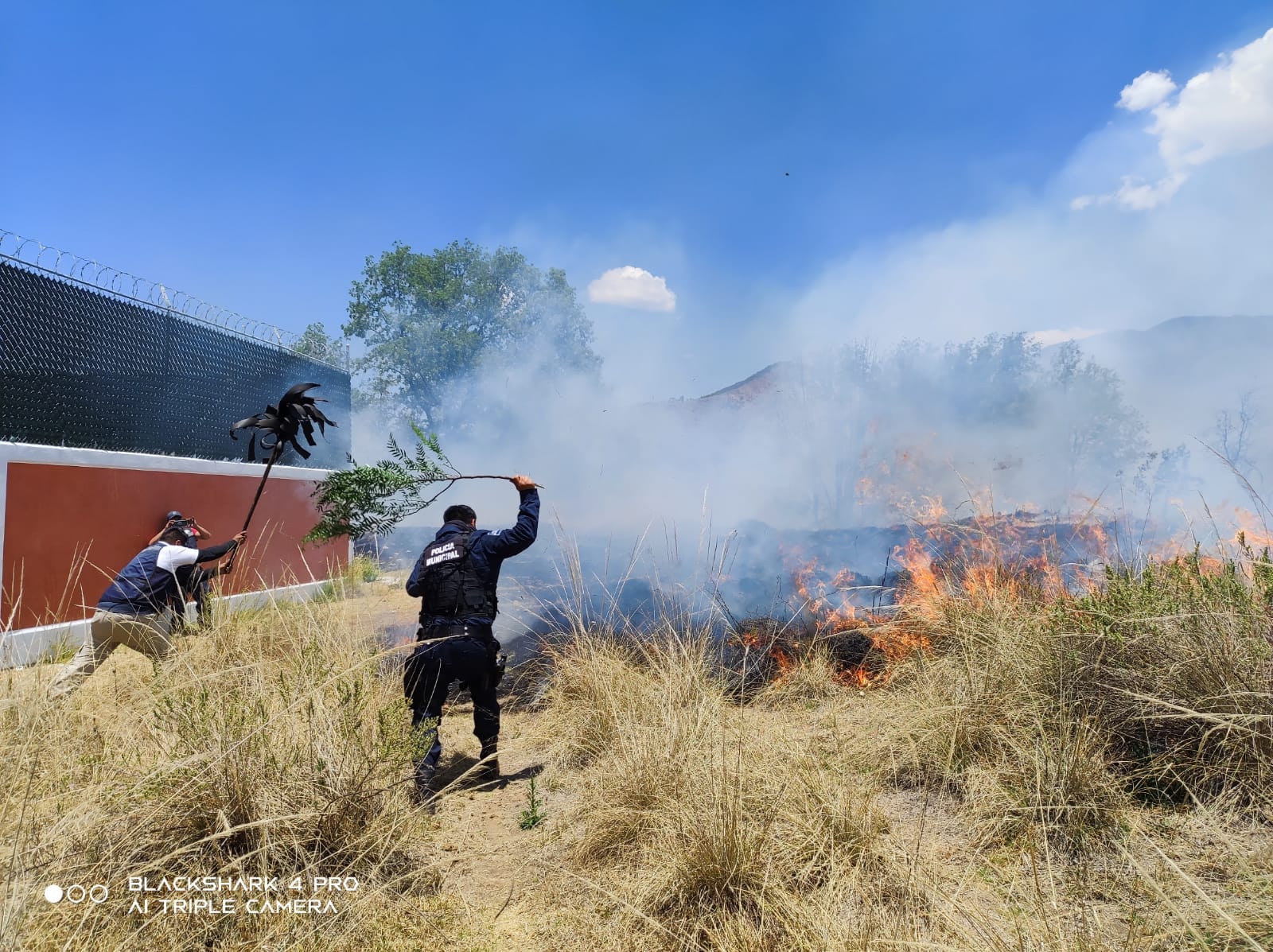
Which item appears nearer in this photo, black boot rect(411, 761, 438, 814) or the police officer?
black boot rect(411, 761, 438, 814)

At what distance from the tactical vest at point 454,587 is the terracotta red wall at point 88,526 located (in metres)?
1.66

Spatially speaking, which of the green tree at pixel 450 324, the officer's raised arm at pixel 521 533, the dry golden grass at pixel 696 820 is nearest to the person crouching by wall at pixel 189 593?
the dry golden grass at pixel 696 820

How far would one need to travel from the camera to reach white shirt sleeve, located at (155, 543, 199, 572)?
539cm

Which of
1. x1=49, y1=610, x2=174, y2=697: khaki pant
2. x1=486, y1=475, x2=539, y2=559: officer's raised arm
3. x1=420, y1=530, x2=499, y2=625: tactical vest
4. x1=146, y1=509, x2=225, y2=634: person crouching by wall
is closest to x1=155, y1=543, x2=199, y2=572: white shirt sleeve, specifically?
x1=146, y1=509, x2=225, y2=634: person crouching by wall

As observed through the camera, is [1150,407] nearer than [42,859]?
No

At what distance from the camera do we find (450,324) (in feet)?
67.3

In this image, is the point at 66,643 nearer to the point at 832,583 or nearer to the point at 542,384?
the point at 832,583

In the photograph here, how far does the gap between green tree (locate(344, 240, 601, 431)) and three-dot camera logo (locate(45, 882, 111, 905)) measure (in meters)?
17.9

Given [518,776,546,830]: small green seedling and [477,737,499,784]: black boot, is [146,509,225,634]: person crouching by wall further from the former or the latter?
[518,776,546,830]: small green seedling

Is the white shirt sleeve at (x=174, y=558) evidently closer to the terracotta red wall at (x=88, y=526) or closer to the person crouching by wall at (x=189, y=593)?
the person crouching by wall at (x=189, y=593)

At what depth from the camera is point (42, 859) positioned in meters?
2.23

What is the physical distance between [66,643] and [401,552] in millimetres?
8469

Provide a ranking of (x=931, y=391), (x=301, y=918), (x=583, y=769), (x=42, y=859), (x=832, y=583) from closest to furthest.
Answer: (x=42, y=859), (x=301, y=918), (x=583, y=769), (x=832, y=583), (x=931, y=391)

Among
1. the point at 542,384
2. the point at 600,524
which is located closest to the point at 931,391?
the point at 600,524
